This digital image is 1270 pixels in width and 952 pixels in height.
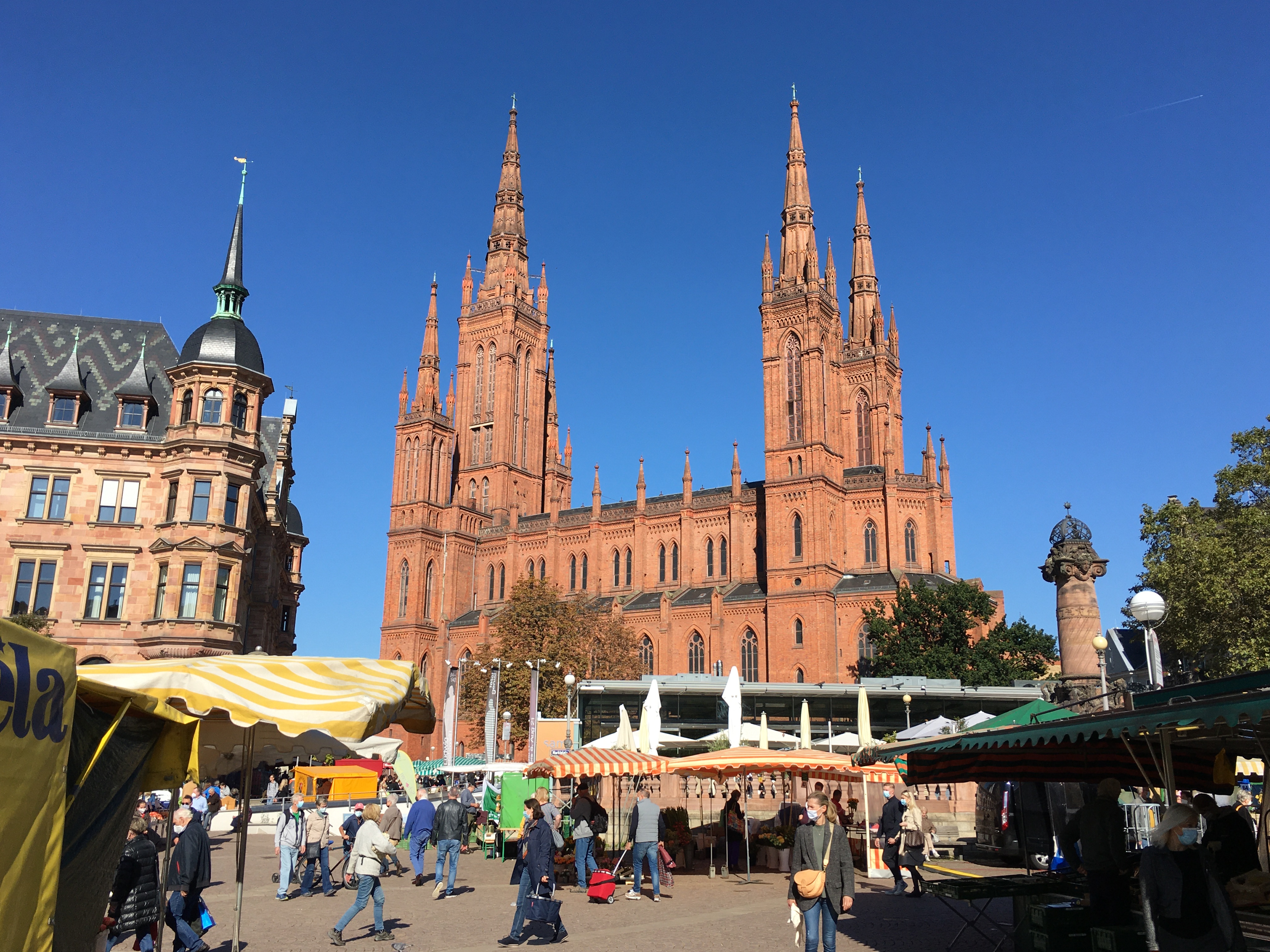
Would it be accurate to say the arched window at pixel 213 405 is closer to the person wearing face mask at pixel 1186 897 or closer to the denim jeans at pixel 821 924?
the denim jeans at pixel 821 924

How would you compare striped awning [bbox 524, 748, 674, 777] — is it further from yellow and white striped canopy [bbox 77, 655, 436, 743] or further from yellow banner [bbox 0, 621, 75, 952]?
yellow banner [bbox 0, 621, 75, 952]

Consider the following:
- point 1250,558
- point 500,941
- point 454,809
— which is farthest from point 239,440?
point 1250,558

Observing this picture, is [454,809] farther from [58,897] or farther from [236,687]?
[58,897]

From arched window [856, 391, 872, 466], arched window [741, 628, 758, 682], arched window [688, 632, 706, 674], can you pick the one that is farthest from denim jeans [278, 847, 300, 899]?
arched window [856, 391, 872, 466]

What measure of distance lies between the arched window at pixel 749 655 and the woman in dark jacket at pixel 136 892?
5523cm

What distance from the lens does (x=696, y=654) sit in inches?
2598

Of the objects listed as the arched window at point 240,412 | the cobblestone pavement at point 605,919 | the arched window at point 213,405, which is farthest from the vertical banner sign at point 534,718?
the cobblestone pavement at point 605,919

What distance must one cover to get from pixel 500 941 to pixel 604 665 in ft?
149

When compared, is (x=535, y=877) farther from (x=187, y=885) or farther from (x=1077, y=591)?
(x=1077, y=591)

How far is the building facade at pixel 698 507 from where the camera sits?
204 ft

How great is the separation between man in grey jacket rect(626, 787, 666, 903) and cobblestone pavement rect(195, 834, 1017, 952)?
27cm

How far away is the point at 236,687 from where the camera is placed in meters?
7.53

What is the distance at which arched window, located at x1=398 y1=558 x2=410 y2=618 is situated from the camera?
79.9 metres

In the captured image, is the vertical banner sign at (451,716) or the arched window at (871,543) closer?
the vertical banner sign at (451,716)
